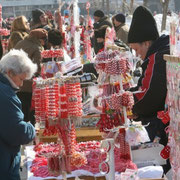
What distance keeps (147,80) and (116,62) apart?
1.06 ft

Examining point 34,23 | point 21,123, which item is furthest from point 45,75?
point 34,23

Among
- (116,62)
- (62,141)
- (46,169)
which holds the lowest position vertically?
(46,169)

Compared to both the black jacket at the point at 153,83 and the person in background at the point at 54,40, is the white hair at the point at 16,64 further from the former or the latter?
the person in background at the point at 54,40

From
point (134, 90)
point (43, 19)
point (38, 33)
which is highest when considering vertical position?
point (43, 19)

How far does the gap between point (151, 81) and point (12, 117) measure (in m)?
1.26

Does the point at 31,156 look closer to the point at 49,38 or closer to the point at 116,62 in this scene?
the point at 116,62

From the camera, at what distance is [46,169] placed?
Answer: 395 centimetres

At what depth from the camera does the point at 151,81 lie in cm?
390

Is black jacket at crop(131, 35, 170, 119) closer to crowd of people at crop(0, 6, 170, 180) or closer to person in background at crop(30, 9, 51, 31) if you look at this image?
crowd of people at crop(0, 6, 170, 180)

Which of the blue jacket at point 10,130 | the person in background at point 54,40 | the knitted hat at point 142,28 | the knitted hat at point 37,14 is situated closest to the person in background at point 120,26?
the knitted hat at point 37,14

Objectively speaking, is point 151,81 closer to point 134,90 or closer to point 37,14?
point 134,90

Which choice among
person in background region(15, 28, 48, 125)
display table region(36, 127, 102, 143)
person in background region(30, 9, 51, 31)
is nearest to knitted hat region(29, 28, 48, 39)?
person in background region(15, 28, 48, 125)

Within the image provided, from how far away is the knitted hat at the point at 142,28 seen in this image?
4282 mm

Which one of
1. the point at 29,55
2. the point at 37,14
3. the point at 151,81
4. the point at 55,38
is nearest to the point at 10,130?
the point at 151,81
